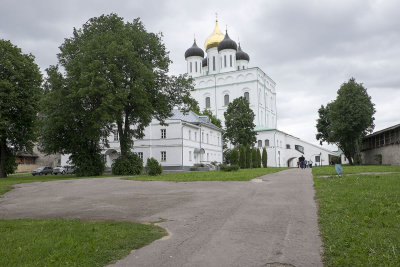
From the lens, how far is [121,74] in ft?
95.9

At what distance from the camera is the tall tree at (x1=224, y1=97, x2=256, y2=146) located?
55.8 m

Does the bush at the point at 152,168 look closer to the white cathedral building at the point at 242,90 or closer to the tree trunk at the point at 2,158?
the tree trunk at the point at 2,158

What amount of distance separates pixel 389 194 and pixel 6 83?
3020 cm

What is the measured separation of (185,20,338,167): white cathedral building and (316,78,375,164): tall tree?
24.8 m

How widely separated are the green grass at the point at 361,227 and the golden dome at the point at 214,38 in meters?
77.4

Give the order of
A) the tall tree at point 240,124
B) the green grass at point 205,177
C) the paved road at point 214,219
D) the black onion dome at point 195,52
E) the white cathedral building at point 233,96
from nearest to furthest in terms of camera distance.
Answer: the paved road at point 214,219 < the green grass at point 205,177 < the tall tree at point 240,124 < the white cathedral building at point 233,96 < the black onion dome at point 195,52

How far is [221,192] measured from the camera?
14.2 metres

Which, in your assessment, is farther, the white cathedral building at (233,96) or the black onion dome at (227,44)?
the black onion dome at (227,44)

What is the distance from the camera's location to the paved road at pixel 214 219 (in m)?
5.84

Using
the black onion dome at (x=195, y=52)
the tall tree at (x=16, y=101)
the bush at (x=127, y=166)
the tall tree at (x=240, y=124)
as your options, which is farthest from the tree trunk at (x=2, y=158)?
the black onion dome at (x=195, y=52)

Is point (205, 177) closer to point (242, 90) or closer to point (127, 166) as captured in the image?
point (127, 166)

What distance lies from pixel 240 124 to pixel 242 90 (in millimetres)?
25598

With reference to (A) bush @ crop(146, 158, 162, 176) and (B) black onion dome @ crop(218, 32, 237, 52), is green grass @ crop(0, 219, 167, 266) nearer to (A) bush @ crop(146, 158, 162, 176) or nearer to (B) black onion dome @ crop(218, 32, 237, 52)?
(A) bush @ crop(146, 158, 162, 176)

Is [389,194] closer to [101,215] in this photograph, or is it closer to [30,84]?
[101,215]
